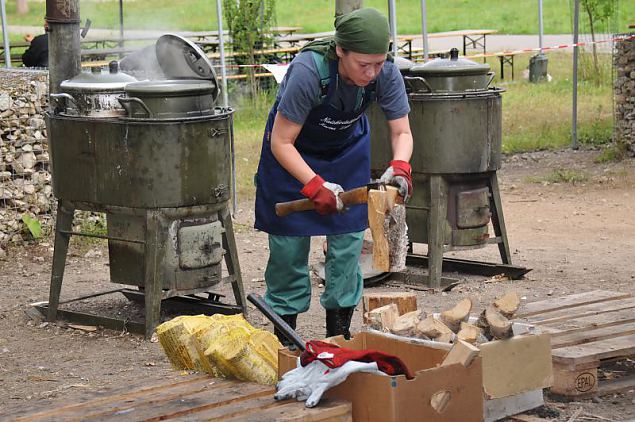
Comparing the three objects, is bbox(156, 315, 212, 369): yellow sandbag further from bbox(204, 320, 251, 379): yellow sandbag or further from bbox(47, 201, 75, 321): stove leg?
bbox(47, 201, 75, 321): stove leg

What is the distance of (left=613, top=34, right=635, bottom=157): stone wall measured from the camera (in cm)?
1174

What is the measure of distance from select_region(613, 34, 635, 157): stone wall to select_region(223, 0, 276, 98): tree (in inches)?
196

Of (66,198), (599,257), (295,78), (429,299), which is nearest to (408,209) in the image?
(429,299)

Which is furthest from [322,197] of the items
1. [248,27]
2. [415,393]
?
[248,27]

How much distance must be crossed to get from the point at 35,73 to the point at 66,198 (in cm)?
273

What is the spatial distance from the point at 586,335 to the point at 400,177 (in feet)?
3.67

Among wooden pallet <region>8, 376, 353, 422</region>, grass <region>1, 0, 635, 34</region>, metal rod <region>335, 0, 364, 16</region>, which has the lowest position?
wooden pallet <region>8, 376, 353, 422</region>

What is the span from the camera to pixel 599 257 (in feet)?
26.0

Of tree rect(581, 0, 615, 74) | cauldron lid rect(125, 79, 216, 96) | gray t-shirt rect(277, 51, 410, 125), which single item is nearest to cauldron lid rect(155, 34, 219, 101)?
cauldron lid rect(125, 79, 216, 96)

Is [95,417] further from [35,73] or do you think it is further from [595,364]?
[35,73]

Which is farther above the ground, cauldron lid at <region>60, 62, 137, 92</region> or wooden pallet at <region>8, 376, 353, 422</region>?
cauldron lid at <region>60, 62, 137, 92</region>

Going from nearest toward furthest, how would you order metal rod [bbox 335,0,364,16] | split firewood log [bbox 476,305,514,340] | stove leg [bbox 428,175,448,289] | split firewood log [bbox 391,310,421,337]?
split firewood log [bbox 476,305,514,340] < split firewood log [bbox 391,310,421,337] < stove leg [bbox 428,175,448,289] < metal rod [bbox 335,0,364,16]

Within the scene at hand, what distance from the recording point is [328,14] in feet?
108

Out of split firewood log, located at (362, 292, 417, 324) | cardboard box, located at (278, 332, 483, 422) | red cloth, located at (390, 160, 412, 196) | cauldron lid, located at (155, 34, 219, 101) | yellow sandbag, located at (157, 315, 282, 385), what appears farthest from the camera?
cauldron lid, located at (155, 34, 219, 101)
